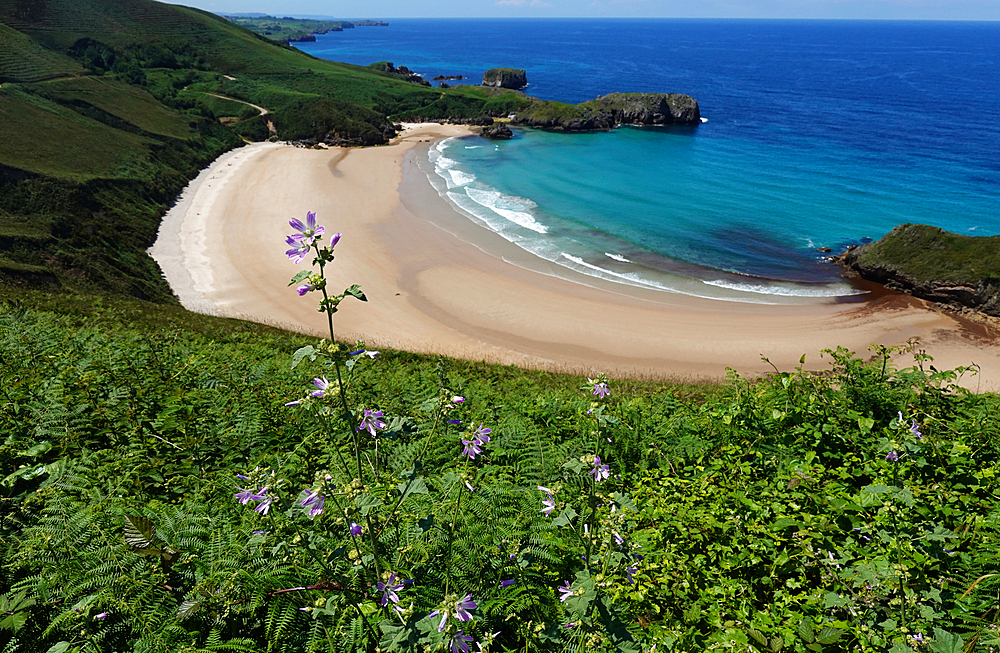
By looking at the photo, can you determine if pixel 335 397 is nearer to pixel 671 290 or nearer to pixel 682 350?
pixel 682 350

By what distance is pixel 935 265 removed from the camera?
28125 millimetres

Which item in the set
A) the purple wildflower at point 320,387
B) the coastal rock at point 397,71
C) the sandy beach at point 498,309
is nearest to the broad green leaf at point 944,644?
the purple wildflower at point 320,387

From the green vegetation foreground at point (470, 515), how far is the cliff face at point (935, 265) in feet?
83.2

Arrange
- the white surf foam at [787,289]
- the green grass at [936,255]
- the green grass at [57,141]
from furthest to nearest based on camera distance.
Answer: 1. the green grass at [57,141]
2. the white surf foam at [787,289]
3. the green grass at [936,255]

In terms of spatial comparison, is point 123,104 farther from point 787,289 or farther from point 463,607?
point 463,607

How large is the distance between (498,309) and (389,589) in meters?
23.1

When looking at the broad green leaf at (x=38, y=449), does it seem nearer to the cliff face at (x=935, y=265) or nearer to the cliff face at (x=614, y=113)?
the cliff face at (x=935, y=265)

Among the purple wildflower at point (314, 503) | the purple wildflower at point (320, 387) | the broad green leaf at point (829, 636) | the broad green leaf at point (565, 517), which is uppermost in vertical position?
the purple wildflower at point (320, 387)

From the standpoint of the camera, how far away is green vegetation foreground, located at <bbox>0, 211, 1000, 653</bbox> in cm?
311

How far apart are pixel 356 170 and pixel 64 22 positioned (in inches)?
2810

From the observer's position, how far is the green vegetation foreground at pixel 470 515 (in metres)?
3.11

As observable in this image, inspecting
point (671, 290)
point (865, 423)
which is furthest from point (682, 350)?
point (865, 423)

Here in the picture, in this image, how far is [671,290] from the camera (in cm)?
2778

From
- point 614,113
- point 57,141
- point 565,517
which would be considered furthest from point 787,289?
point 614,113
